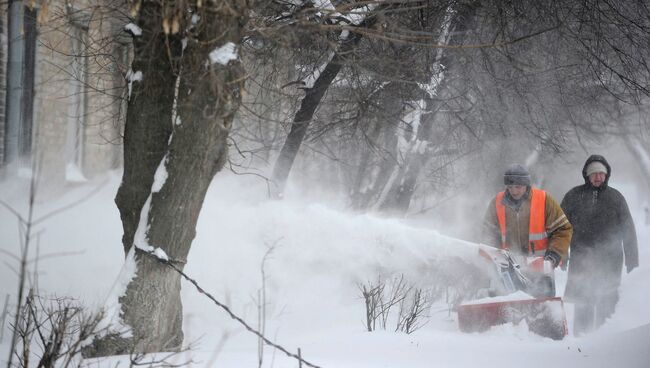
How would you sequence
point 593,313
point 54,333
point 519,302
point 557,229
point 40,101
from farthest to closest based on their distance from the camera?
1. point 40,101
2. point 593,313
3. point 557,229
4. point 519,302
5. point 54,333

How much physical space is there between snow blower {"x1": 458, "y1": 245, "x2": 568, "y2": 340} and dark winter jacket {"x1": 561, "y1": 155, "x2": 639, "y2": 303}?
131cm

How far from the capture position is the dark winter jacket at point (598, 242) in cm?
755

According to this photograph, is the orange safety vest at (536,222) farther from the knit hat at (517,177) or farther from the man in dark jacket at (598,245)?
the man in dark jacket at (598,245)

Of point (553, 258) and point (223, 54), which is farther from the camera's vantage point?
point (553, 258)

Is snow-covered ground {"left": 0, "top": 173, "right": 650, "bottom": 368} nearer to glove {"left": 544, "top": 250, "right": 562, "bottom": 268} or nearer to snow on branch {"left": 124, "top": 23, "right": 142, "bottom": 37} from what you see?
glove {"left": 544, "top": 250, "right": 562, "bottom": 268}

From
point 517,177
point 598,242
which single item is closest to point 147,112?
point 517,177

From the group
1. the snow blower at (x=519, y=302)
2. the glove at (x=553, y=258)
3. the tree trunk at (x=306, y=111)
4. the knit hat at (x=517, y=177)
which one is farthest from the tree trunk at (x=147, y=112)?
the glove at (x=553, y=258)

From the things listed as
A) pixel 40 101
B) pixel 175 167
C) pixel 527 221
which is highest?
pixel 40 101

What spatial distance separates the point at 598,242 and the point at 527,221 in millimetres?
1463

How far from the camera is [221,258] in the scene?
8672 mm

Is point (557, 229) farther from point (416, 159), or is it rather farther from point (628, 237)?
point (416, 159)

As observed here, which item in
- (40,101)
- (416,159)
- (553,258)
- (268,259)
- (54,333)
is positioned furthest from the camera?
(416,159)

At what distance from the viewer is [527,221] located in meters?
6.68

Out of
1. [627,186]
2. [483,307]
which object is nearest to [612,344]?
[483,307]
